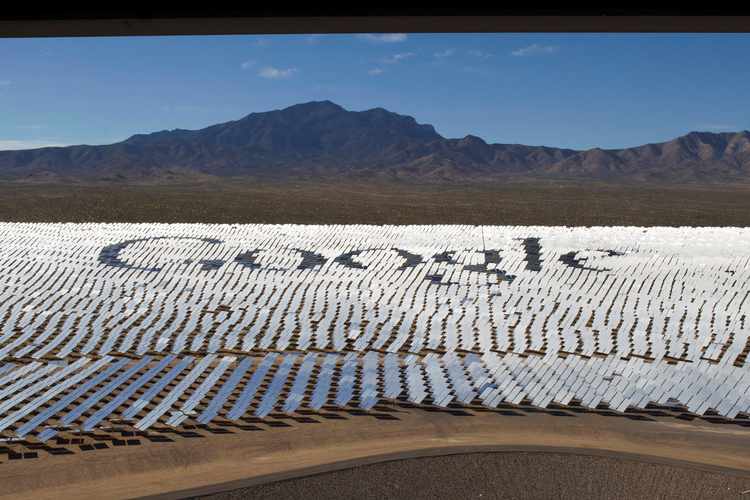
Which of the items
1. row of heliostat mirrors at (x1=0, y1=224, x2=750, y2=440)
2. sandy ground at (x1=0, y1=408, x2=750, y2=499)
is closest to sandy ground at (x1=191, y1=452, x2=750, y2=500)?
sandy ground at (x1=0, y1=408, x2=750, y2=499)

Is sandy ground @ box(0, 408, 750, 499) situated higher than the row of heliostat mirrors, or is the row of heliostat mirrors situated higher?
the row of heliostat mirrors

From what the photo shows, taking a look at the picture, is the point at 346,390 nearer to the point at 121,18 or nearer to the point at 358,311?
the point at 358,311

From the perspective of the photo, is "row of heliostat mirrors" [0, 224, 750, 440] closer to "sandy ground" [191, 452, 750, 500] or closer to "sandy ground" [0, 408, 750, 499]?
"sandy ground" [0, 408, 750, 499]

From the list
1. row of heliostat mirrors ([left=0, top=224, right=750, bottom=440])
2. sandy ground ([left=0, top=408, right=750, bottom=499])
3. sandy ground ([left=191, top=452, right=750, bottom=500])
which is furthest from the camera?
row of heliostat mirrors ([left=0, top=224, right=750, bottom=440])

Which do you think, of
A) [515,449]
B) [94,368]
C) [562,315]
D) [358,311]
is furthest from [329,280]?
[515,449]

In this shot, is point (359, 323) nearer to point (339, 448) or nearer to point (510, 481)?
point (339, 448)
